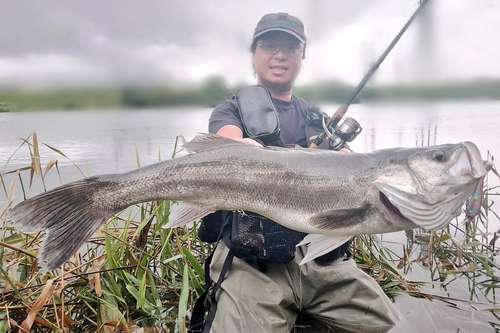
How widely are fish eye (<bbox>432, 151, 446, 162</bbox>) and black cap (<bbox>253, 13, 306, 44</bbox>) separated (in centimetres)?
162

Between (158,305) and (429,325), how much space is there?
5.76 ft

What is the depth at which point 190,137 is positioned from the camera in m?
7.15

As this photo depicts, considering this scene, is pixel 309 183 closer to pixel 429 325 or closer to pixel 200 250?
pixel 429 325

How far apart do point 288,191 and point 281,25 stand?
5.34 ft

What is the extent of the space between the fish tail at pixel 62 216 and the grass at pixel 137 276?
1.61 ft

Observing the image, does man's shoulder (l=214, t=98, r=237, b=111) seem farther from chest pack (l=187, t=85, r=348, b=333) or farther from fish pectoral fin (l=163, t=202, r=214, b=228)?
fish pectoral fin (l=163, t=202, r=214, b=228)

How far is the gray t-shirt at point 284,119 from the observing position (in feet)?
8.63

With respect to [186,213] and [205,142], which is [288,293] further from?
[205,142]

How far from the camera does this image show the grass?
2207mm

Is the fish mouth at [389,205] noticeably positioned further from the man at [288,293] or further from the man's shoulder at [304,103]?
the man's shoulder at [304,103]

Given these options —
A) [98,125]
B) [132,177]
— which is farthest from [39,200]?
[98,125]

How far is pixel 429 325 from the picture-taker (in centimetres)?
241

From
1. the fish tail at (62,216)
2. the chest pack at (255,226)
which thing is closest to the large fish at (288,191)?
the fish tail at (62,216)

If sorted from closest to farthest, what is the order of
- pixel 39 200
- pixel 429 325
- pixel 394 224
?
pixel 39 200 < pixel 394 224 < pixel 429 325
